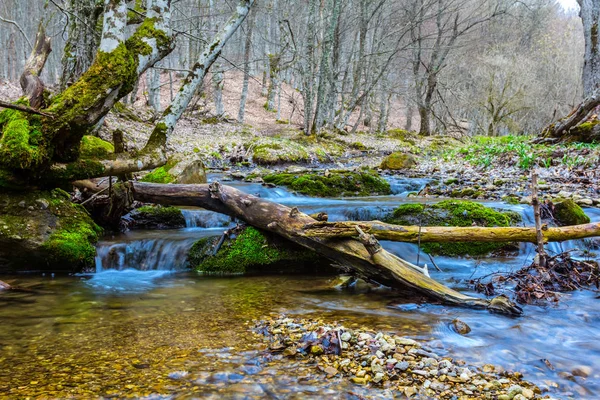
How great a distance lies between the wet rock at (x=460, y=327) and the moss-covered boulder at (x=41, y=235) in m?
4.28

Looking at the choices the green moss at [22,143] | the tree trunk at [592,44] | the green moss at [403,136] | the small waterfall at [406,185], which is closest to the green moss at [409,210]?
the small waterfall at [406,185]

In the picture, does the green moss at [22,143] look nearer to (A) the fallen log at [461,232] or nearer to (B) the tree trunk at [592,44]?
(A) the fallen log at [461,232]

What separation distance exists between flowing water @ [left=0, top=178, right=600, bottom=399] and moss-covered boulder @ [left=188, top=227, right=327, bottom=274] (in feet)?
0.76

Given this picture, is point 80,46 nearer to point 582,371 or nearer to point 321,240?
point 321,240

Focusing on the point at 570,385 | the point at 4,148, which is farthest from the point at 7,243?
the point at 570,385

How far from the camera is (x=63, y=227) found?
5207 millimetres

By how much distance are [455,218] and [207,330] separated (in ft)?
13.7

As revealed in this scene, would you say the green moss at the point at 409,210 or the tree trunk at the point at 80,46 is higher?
the tree trunk at the point at 80,46

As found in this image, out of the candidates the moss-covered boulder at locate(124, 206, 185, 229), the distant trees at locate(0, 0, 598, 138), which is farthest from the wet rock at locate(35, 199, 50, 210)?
the distant trees at locate(0, 0, 598, 138)

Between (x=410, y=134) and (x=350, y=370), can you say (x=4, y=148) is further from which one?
(x=410, y=134)

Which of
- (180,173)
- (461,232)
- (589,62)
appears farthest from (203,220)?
(589,62)

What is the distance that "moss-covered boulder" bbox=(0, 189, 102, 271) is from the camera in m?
4.87

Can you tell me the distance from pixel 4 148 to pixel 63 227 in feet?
3.70

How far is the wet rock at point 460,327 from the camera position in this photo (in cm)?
338
